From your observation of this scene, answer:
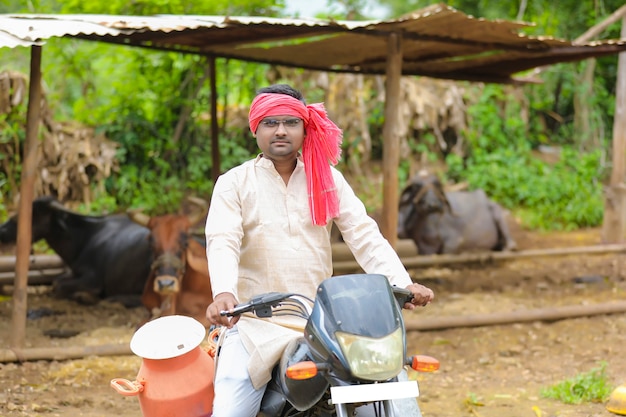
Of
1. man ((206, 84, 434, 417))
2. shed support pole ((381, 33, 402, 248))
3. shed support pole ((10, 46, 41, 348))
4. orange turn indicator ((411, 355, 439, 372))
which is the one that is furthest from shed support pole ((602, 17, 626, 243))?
orange turn indicator ((411, 355, 439, 372))

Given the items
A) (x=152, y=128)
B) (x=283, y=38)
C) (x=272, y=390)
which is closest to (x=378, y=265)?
(x=272, y=390)

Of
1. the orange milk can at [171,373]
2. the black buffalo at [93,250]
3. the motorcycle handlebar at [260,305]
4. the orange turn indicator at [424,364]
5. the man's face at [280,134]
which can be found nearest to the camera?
the orange turn indicator at [424,364]

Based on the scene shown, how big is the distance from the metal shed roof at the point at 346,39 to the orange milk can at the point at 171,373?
106 inches

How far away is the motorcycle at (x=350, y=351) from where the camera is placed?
2.51 m

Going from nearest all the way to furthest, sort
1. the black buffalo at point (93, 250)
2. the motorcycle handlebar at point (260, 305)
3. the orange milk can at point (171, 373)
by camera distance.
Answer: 1. the motorcycle handlebar at point (260, 305)
2. the orange milk can at point (171, 373)
3. the black buffalo at point (93, 250)

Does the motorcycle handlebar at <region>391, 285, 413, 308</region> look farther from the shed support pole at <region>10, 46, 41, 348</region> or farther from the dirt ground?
the shed support pole at <region>10, 46, 41, 348</region>

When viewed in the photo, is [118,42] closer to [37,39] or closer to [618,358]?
[37,39]

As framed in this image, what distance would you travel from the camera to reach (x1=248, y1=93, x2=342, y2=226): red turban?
130 inches

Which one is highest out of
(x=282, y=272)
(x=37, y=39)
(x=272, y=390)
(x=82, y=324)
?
(x=37, y=39)

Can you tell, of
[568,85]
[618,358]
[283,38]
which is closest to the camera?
[618,358]

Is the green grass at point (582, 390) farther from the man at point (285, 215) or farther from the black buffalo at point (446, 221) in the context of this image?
the black buffalo at point (446, 221)

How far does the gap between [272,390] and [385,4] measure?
718 inches

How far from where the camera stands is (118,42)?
7688 mm

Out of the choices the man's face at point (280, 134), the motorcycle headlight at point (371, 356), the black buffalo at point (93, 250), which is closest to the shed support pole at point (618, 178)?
the black buffalo at point (93, 250)
